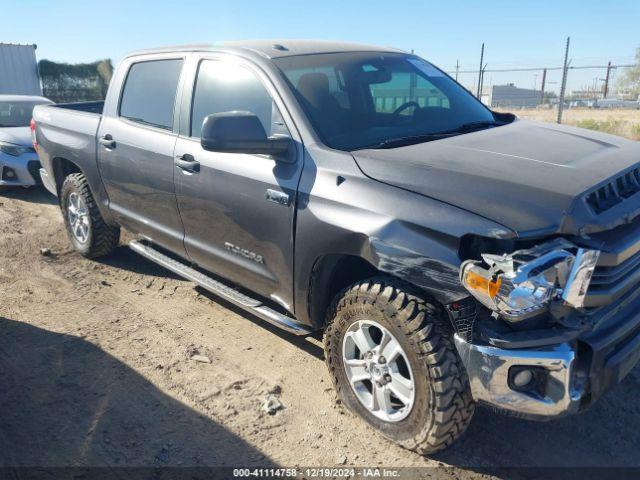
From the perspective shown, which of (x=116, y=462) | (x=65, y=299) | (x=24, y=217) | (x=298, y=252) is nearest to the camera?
(x=116, y=462)

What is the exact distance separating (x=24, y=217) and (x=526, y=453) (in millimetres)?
6882

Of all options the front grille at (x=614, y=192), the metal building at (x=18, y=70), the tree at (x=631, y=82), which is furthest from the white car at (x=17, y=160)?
the tree at (x=631, y=82)

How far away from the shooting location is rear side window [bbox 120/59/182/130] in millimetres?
4043

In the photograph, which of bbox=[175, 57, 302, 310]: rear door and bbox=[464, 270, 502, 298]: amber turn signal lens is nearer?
bbox=[464, 270, 502, 298]: amber turn signal lens

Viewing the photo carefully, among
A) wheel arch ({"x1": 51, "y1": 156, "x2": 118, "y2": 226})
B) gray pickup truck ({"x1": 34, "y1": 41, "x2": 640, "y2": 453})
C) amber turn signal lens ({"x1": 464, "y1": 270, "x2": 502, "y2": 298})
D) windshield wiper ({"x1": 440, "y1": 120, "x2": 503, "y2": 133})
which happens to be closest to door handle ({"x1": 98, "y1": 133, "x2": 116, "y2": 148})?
gray pickup truck ({"x1": 34, "y1": 41, "x2": 640, "y2": 453})

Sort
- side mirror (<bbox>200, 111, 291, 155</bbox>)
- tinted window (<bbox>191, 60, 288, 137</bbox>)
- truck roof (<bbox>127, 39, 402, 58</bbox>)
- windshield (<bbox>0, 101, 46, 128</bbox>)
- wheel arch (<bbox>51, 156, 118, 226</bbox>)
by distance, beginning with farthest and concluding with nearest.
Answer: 1. windshield (<bbox>0, 101, 46, 128</bbox>)
2. wheel arch (<bbox>51, 156, 118, 226</bbox>)
3. truck roof (<bbox>127, 39, 402, 58</bbox>)
4. tinted window (<bbox>191, 60, 288, 137</bbox>)
5. side mirror (<bbox>200, 111, 291, 155</bbox>)

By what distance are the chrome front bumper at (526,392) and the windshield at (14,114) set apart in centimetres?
936

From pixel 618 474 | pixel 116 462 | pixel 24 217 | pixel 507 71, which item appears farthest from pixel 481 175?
pixel 507 71

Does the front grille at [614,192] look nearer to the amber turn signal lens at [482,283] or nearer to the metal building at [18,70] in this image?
the amber turn signal lens at [482,283]

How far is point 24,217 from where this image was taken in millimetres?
7254

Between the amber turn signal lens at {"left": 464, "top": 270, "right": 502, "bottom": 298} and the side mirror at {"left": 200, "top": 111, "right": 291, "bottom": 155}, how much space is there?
1.35 metres

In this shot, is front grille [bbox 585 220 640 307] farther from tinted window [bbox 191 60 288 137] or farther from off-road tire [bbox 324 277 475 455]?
tinted window [bbox 191 60 288 137]

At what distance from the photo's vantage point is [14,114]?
370 inches

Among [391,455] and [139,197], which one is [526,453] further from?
[139,197]
